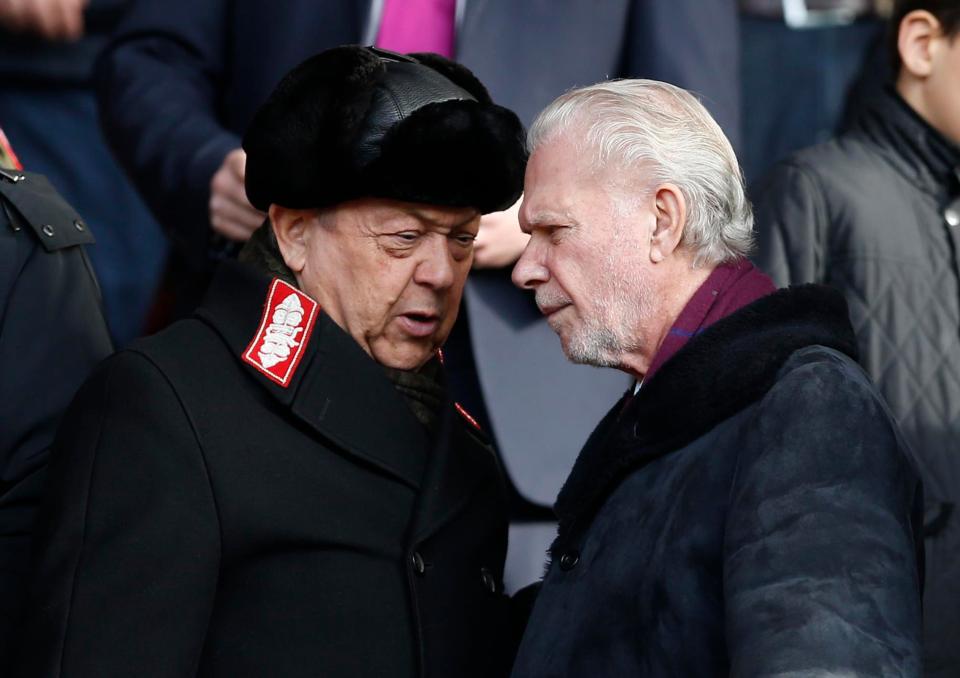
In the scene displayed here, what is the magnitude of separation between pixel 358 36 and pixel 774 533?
1818 millimetres

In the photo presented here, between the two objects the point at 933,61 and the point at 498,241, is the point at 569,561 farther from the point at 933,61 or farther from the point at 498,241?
the point at 933,61

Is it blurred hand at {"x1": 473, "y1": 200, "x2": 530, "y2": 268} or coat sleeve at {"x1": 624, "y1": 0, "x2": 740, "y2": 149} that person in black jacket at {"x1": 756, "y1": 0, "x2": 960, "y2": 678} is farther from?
blurred hand at {"x1": 473, "y1": 200, "x2": 530, "y2": 268}

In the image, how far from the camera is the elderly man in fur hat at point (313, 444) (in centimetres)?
233

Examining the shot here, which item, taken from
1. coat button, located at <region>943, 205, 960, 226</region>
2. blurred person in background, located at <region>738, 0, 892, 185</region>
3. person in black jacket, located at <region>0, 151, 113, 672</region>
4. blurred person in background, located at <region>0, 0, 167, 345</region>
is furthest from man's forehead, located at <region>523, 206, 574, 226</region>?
blurred person in background, located at <region>738, 0, 892, 185</region>

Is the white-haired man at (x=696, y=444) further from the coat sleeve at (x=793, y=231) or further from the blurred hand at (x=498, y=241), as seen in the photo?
the coat sleeve at (x=793, y=231)

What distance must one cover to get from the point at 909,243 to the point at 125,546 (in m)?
1.90

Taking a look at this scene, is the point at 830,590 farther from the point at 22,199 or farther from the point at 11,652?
the point at 22,199

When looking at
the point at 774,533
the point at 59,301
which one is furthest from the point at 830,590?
the point at 59,301

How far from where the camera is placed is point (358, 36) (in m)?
3.42

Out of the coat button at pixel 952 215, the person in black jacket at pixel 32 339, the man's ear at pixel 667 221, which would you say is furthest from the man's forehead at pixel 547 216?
the coat button at pixel 952 215

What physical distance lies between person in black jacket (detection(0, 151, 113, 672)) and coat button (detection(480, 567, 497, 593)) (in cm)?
71

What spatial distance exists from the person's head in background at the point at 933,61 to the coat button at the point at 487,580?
1.53 meters

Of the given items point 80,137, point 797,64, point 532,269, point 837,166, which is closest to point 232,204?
point 532,269

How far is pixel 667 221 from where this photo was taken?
2.41 meters
